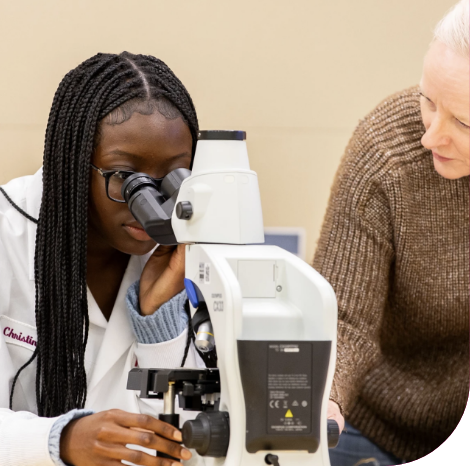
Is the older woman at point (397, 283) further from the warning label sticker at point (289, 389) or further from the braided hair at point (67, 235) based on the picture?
the warning label sticker at point (289, 389)

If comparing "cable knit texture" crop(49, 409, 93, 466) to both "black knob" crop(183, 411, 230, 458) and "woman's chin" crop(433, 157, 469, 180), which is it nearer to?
"black knob" crop(183, 411, 230, 458)

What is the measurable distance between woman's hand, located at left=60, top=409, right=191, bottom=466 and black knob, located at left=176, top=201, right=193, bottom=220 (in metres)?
0.26

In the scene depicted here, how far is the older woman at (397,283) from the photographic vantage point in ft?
5.14

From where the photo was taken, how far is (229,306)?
80 cm

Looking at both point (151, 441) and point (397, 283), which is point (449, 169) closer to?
point (397, 283)

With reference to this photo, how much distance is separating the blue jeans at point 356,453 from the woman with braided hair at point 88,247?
50 cm

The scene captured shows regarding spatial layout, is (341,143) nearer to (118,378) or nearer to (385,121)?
(385,121)

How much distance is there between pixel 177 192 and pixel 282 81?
1084 millimetres

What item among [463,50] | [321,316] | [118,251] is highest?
[463,50]

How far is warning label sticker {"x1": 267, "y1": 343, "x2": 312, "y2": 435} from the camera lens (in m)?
0.80

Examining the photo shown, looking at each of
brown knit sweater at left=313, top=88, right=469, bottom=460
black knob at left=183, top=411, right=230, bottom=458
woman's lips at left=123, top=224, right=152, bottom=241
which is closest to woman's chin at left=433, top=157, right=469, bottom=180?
brown knit sweater at left=313, top=88, right=469, bottom=460

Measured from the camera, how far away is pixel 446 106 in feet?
4.32

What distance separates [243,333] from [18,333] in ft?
2.16

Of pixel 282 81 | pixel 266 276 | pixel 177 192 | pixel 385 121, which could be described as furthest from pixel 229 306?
pixel 282 81
